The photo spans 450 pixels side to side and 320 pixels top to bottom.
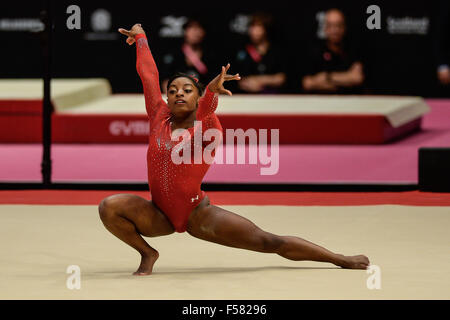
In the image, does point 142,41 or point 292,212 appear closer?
point 142,41

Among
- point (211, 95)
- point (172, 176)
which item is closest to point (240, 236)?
point (172, 176)

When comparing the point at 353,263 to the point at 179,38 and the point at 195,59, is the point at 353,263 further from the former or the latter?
the point at 179,38

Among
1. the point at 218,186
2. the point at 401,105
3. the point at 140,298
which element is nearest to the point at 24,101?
the point at 218,186

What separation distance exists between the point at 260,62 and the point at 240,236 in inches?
299

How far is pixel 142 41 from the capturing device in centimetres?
570

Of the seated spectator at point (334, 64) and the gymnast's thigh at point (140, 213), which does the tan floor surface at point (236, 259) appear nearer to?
the gymnast's thigh at point (140, 213)

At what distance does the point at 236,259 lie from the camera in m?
5.75

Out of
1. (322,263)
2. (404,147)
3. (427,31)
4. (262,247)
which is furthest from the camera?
(427,31)

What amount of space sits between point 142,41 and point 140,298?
1625 millimetres

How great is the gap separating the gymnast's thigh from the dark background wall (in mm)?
8593

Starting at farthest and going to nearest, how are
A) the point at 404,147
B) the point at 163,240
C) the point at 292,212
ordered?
the point at 404,147 → the point at 292,212 → the point at 163,240

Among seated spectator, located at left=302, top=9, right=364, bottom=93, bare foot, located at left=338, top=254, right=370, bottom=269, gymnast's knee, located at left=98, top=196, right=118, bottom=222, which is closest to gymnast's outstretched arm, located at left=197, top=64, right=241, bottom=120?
gymnast's knee, located at left=98, top=196, right=118, bottom=222

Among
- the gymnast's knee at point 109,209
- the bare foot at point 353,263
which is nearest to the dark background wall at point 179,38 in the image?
the bare foot at point 353,263
